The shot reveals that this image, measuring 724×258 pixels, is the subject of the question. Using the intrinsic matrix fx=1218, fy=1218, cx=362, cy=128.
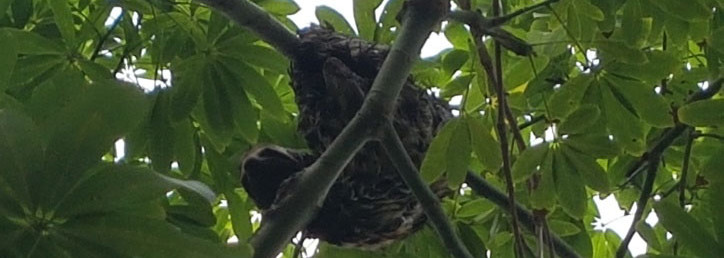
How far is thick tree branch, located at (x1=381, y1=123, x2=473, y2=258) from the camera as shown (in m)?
1.16

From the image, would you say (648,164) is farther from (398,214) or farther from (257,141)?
(257,141)

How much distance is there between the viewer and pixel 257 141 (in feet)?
5.10

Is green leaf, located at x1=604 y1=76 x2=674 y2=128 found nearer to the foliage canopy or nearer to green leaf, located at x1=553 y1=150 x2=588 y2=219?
the foliage canopy

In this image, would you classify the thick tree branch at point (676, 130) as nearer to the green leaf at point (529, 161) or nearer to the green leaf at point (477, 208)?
the green leaf at point (477, 208)

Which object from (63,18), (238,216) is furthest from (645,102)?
(63,18)

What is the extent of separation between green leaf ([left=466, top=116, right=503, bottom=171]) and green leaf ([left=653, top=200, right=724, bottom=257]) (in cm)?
22

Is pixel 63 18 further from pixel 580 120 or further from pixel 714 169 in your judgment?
pixel 714 169

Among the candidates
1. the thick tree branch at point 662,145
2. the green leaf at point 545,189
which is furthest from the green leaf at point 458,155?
the thick tree branch at point 662,145

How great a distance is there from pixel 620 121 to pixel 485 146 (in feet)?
0.81

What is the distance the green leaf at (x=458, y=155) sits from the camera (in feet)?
3.96

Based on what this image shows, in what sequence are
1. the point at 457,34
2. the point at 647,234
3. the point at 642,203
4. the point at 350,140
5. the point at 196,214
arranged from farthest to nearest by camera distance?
the point at 457,34
the point at 196,214
the point at 642,203
the point at 647,234
the point at 350,140

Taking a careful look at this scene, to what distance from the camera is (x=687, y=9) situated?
128 centimetres

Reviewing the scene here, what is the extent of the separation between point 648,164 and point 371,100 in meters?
0.63

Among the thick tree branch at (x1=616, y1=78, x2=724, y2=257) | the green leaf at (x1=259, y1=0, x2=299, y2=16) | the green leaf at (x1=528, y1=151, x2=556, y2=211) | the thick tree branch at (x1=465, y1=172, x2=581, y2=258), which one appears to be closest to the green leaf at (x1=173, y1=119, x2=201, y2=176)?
the green leaf at (x1=259, y1=0, x2=299, y2=16)
